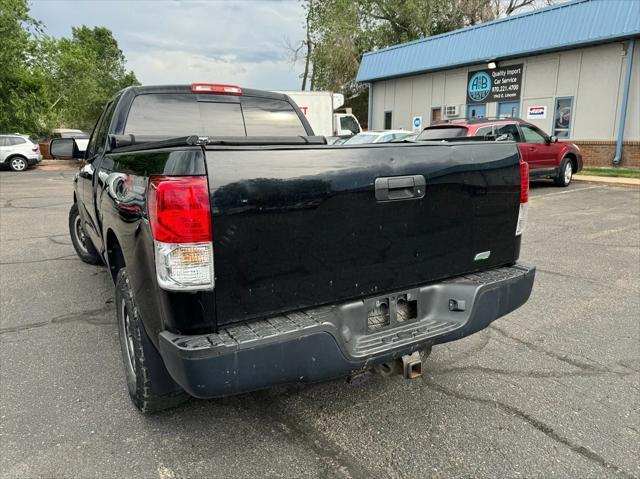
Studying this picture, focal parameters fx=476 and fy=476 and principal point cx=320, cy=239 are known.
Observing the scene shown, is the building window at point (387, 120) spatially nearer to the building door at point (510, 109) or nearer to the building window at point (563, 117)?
the building door at point (510, 109)

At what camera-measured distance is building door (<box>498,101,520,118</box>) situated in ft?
62.9

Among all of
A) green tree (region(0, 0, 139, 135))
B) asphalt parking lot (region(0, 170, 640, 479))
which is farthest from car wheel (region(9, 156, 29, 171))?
asphalt parking lot (region(0, 170, 640, 479))

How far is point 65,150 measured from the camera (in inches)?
202

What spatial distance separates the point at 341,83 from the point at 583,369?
3192cm

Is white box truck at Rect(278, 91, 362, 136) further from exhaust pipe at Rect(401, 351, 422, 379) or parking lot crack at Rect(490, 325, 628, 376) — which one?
exhaust pipe at Rect(401, 351, 422, 379)

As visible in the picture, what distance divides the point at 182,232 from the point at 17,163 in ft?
81.9

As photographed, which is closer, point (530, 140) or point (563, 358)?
point (563, 358)

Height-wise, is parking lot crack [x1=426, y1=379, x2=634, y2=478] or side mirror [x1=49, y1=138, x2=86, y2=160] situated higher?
side mirror [x1=49, y1=138, x2=86, y2=160]

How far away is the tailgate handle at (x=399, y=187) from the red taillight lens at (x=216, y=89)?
2352 mm

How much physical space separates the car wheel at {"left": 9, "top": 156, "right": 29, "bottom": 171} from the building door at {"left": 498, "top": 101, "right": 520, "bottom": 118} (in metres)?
21.8

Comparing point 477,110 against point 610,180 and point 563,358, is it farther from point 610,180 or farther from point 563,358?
point 563,358

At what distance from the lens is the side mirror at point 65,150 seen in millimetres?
5070

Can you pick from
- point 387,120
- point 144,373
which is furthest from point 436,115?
point 144,373

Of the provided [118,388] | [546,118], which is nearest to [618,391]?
[118,388]
